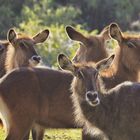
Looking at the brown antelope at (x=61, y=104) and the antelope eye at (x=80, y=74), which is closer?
the antelope eye at (x=80, y=74)

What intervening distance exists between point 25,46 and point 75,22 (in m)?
39.2

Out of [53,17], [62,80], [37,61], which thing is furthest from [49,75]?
[53,17]

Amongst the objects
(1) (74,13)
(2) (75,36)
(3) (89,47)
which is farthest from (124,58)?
(1) (74,13)

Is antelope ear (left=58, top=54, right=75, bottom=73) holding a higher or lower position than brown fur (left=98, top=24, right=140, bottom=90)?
higher

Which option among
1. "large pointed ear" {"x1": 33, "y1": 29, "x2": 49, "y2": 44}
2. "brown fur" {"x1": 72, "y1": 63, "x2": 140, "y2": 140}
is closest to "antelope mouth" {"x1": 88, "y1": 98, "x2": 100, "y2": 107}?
"brown fur" {"x1": 72, "y1": 63, "x2": 140, "y2": 140}

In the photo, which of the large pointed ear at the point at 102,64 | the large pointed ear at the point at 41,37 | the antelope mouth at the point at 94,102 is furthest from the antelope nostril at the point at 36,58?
the antelope mouth at the point at 94,102

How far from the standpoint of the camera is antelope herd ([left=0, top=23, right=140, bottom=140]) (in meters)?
11.0

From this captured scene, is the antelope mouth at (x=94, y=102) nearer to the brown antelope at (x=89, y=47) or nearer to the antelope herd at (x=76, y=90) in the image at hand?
the antelope herd at (x=76, y=90)

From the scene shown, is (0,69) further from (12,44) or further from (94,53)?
(94,53)

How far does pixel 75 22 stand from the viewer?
52.8 m

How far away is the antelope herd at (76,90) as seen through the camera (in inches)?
434

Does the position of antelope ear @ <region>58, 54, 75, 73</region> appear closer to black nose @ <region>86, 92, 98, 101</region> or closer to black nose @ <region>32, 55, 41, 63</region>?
black nose @ <region>86, 92, 98, 101</region>

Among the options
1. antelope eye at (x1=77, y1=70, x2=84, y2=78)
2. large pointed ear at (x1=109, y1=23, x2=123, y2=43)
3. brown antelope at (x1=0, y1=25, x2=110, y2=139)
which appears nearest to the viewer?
antelope eye at (x1=77, y1=70, x2=84, y2=78)

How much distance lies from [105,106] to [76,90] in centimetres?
49
